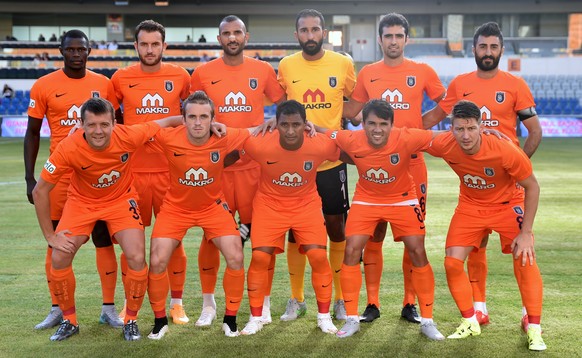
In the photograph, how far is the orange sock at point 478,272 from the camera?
542 centimetres

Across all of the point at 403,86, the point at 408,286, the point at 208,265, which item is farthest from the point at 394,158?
the point at 208,265

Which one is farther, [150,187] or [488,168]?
[150,187]

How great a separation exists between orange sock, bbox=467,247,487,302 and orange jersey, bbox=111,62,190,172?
257 cm

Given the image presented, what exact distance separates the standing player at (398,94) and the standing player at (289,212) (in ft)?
1.60

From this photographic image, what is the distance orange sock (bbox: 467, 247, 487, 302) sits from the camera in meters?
5.42

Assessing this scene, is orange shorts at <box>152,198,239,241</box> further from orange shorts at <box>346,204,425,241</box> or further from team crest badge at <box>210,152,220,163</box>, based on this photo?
orange shorts at <box>346,204,425,241</box>

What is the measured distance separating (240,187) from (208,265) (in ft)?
2.28

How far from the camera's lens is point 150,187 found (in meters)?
5.57

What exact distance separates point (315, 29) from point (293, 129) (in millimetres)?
1036

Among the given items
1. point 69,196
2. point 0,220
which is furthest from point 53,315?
point 0,220

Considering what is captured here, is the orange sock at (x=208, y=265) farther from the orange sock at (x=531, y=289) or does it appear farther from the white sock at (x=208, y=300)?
the orange sock at (x=531, y=289)

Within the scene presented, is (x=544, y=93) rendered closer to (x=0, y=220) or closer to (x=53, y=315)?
(x=0, y=220)

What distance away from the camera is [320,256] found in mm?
5215

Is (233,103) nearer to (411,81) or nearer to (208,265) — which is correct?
(208,265)
